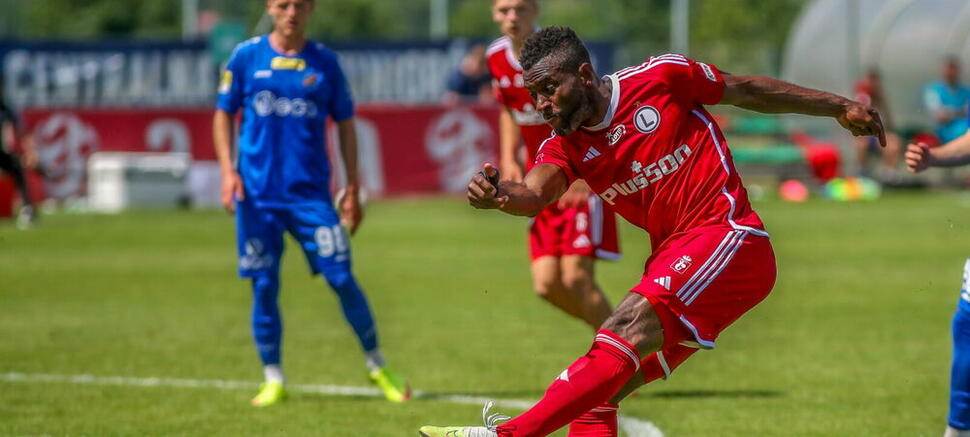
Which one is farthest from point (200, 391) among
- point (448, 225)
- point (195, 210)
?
point (195, 210)

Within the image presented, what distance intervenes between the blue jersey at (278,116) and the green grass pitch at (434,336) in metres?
1.25

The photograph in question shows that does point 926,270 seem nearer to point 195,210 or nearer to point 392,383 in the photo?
point 392,383

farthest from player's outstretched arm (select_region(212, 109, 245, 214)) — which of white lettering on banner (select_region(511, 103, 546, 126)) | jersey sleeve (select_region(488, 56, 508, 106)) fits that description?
white lettering on banner (select_region(511, 103, 546, 126))

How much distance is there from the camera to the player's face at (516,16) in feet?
27.6

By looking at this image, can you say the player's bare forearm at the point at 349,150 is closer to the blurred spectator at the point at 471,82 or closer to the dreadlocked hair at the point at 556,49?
the dreadlocked hair at the point at 556,49

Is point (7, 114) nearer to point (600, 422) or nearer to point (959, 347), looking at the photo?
point (600, 422)

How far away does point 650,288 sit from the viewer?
5.46 meters

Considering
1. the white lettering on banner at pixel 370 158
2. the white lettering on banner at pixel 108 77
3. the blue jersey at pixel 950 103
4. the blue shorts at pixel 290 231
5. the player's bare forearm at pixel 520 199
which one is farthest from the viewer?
the white lettering on banner at pixel 108 77

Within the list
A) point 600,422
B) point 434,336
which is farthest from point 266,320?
point 600,422

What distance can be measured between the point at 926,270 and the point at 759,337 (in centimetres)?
510

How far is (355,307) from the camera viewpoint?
8.53m

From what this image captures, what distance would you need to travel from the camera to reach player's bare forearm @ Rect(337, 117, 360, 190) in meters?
8.65

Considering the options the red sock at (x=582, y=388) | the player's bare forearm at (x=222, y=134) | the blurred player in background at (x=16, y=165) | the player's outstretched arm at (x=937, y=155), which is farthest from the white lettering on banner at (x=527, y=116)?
the blurred player in background at (x=16, y=165)

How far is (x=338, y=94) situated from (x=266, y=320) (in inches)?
55.6
